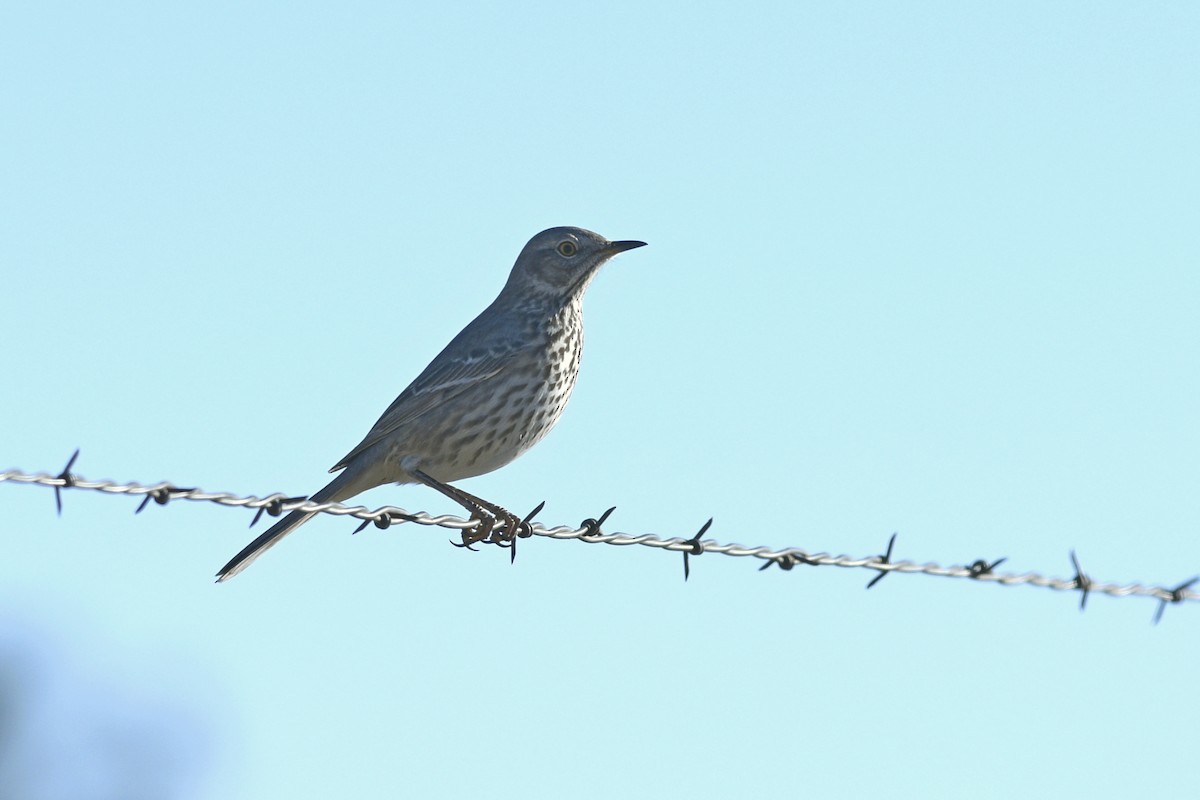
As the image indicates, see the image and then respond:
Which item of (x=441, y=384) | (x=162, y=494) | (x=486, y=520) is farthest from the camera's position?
(x=441, y=384)

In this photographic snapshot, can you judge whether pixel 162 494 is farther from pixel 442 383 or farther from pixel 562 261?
pixel 562 261

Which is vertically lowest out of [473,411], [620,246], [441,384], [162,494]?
[162,494]

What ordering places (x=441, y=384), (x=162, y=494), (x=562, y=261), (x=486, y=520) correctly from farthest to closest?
(x=562, y=261) → (x=441, y=384) → (x=486, y=520) → (x=162, y=494)

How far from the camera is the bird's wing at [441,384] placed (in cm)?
1012

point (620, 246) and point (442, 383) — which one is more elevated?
point (620, 246)

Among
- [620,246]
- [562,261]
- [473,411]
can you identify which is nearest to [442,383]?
[473,411]

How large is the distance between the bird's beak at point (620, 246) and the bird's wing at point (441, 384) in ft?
4.03

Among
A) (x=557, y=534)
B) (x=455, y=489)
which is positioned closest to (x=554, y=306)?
(x=455, y=489)

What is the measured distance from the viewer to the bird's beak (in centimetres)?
1118

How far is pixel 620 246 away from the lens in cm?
1122

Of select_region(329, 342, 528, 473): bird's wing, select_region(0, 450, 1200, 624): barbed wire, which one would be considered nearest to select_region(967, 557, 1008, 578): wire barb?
select_region(0, 450, 1200, 624): barbed wire

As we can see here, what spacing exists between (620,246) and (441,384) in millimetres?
1718

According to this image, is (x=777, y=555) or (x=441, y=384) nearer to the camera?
(x=777, y=555)

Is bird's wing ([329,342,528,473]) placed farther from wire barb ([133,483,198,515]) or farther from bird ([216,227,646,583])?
wire barb ([133,483,198,515])
